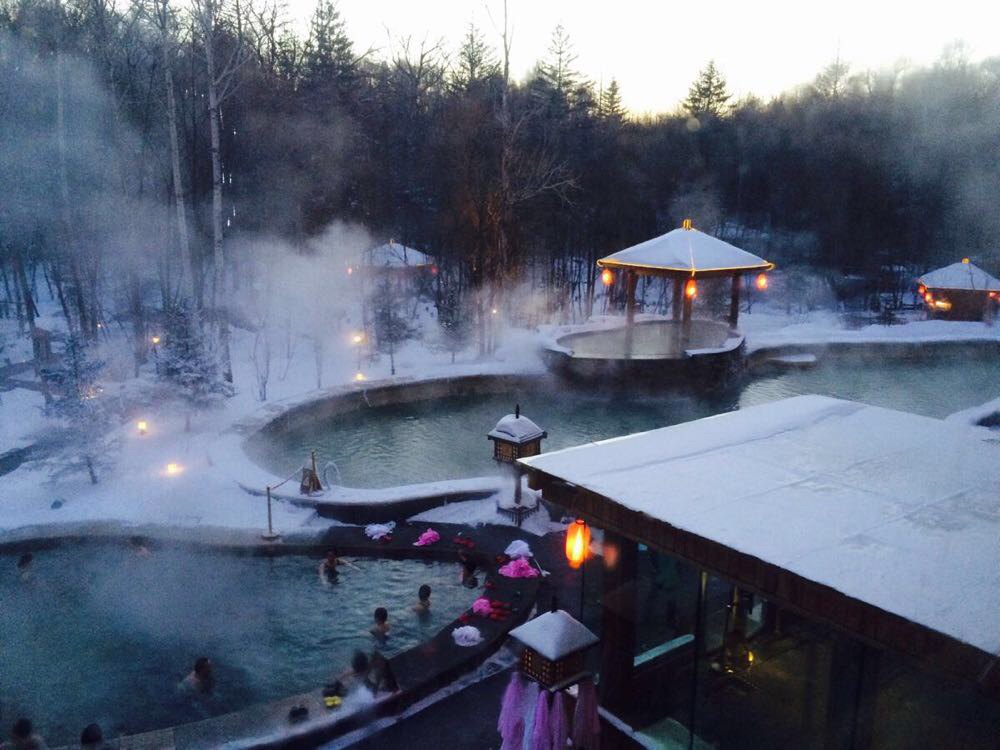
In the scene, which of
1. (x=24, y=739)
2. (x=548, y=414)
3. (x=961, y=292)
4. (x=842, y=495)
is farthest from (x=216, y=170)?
(x=961, y=292)

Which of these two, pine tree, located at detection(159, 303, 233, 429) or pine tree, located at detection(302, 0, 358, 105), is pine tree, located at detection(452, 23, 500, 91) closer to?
pine tree, located at detection(302, 0, 358, 105)

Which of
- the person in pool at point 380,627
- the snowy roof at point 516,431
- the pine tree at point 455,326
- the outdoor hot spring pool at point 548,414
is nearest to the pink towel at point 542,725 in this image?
the person in pool at point 380,627

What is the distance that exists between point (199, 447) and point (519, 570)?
7184 mm

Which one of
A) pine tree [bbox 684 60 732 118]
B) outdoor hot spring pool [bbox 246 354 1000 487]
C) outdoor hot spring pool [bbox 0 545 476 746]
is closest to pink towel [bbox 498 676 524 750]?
outdoor hot spring pool [bbox 0 545 476 746]

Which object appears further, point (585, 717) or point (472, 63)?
point (472, 63)

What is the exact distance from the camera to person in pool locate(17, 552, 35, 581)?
9.87m

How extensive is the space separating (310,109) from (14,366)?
14.2m

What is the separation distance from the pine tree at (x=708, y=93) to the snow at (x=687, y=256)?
2849cm

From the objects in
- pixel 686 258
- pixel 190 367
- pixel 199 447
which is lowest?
pixel 199 447

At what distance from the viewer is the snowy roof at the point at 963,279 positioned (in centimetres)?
2794

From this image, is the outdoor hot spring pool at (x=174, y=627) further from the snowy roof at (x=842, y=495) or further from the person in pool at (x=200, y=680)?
the snowy roof at (x=842, y=495)

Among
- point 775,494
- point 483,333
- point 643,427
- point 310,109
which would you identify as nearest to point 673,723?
point 775,494

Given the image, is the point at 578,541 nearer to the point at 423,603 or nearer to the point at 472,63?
the point at 423,603

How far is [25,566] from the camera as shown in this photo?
9914 millimetres
